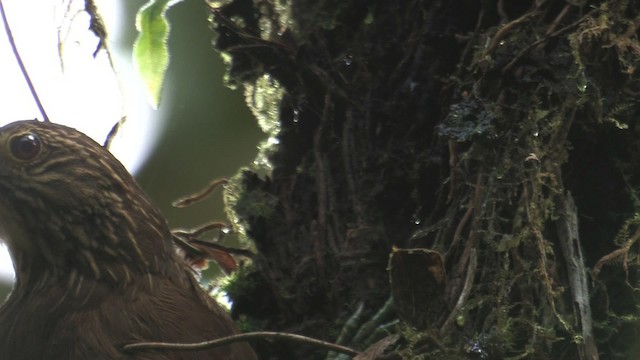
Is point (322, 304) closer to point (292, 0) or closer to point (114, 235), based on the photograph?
point (114, 235)

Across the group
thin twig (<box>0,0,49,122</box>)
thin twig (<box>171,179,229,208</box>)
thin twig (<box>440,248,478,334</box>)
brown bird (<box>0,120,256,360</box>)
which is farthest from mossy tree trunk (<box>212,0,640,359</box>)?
thin twig (<box>0,0,49,122</box>)

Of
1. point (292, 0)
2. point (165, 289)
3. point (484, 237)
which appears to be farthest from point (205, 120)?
point (484, 237)

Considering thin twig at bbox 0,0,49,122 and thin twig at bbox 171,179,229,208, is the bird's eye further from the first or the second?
thin twig at bbox 171,179,229,208

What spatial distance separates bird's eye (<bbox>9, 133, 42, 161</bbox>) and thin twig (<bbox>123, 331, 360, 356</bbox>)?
23.6 inches

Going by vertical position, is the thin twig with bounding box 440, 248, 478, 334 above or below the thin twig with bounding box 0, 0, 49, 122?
below

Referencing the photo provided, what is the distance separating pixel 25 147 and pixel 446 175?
1.00 meters

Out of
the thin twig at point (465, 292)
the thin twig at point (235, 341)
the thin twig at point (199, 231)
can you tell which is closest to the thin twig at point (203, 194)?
the thin twig at point (199, 231)

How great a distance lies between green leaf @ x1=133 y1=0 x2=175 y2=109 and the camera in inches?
112

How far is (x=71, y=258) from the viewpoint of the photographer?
257 cm

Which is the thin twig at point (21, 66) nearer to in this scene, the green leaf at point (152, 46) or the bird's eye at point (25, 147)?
the bird's eye at point (25, 147)

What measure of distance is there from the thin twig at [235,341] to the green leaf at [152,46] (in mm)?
867

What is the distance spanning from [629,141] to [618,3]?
305 mm

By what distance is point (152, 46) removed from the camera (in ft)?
9.46

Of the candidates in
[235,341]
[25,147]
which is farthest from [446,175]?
[25,147]
